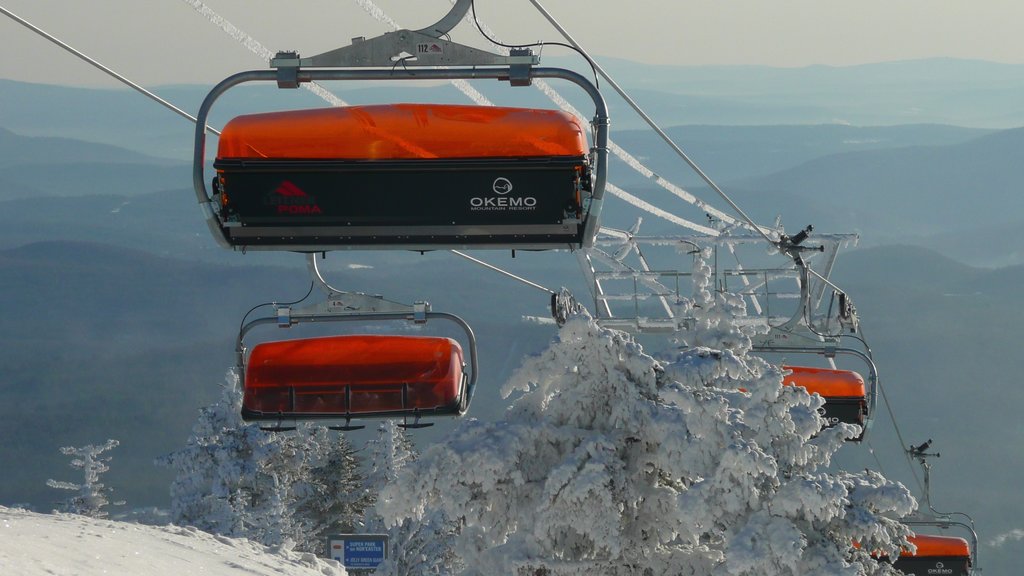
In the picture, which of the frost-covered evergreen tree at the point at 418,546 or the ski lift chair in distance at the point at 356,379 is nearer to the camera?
the ski lift chair in distance at the point at 356,379

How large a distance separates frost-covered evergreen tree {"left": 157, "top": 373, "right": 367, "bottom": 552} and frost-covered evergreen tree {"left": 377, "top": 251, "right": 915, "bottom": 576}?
1816 cm

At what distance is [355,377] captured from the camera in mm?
10094

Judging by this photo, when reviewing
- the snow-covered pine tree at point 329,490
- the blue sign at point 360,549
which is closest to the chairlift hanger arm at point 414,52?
the blue sign at point 360,549

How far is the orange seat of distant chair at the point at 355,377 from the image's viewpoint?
10016 millimetres

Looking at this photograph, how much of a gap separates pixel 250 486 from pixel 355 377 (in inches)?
1052

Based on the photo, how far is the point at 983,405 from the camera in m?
163

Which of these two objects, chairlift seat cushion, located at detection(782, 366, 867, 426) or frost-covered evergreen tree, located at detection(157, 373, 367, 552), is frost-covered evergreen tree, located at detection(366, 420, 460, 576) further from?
chairlift seat cushion, located at detection(782, 366, 867, 426)

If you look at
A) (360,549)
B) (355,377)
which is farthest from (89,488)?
(355,377)

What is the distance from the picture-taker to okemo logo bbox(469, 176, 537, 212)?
7941 millimetres

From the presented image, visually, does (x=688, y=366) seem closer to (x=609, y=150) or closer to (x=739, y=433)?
(x=739, y=433)

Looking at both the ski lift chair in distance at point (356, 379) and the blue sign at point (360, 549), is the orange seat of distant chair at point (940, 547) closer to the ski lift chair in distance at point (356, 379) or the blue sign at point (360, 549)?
the ski lift chair in distance at point (356, 379)

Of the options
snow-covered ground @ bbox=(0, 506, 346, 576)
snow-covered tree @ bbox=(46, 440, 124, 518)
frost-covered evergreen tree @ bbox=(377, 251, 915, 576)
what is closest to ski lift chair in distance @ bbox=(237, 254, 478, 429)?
snow-covered ground @ bbox=(0, 506, 346, 576)

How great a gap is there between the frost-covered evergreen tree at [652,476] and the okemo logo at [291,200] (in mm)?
7046

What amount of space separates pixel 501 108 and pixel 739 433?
719 centimetres
